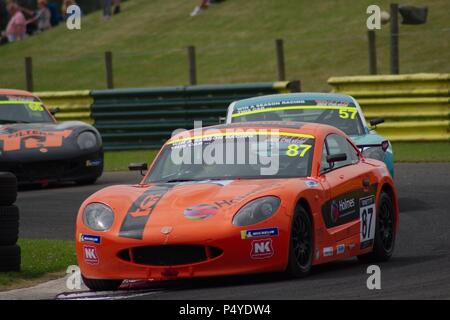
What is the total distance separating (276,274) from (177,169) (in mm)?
1308

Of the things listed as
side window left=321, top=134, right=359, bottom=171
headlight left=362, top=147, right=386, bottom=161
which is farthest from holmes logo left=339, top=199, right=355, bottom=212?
headlight left=362, top=147, right=386, bottom=161

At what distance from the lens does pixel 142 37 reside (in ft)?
117

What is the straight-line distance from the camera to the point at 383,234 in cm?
1075

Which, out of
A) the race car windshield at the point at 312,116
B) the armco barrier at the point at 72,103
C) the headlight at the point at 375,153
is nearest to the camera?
the headlight at the point at 375,153

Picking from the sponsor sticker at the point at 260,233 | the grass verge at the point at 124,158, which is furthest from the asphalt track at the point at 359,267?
the grass verge at the point at 124,158

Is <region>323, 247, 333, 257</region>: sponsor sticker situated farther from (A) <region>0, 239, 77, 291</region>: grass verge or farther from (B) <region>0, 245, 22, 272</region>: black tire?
(B) <region>0, 245, 22, 272</region>: black tire

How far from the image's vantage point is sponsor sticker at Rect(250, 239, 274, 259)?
9.04 metres

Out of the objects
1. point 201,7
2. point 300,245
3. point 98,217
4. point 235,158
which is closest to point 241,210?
point 300,245

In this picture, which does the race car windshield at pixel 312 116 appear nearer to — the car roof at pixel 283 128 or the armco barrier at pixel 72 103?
the car roof at pixel 283 128

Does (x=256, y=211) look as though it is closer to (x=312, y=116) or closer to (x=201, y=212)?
(x=201, y=212)

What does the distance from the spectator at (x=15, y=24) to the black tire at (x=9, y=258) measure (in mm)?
25097

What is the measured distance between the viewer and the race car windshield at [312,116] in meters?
14.8
